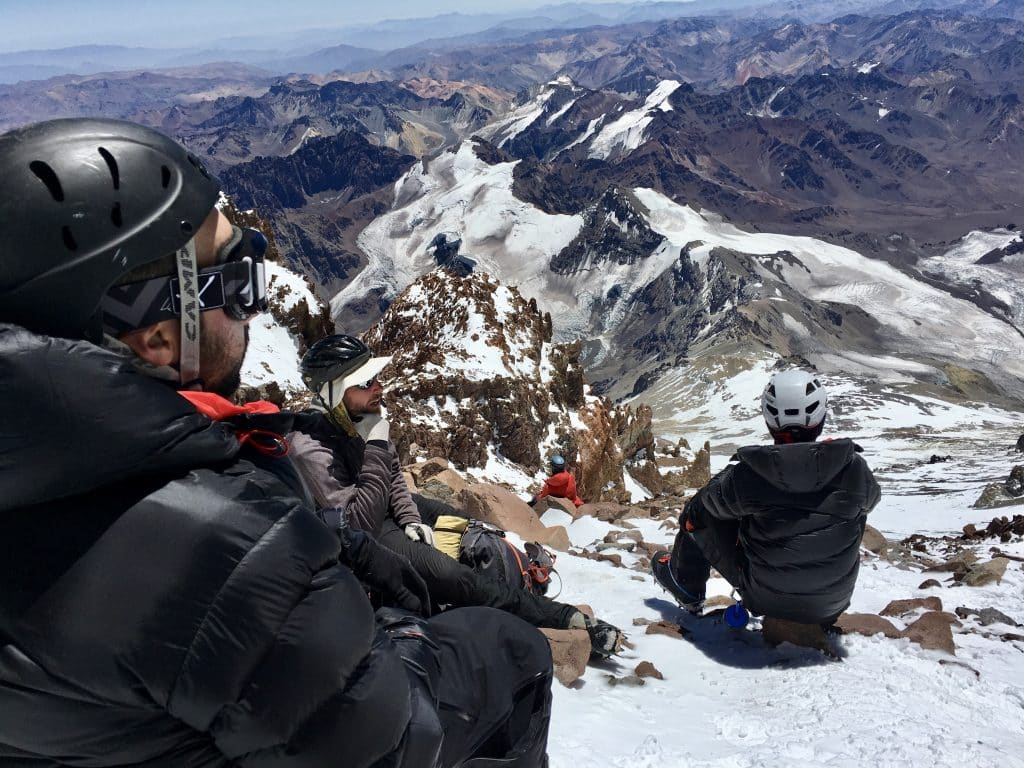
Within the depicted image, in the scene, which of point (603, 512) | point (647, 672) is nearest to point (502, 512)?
point (603, 512)

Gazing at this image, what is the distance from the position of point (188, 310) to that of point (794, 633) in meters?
6.56

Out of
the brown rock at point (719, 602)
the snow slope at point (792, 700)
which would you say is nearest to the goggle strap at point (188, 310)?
the snow slope at point (792, 700)

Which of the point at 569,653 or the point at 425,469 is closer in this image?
the point at 569,653

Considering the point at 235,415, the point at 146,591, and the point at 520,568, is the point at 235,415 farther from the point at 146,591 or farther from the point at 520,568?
the point at 520,568

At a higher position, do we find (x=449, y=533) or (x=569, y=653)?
(x=449, y=533)

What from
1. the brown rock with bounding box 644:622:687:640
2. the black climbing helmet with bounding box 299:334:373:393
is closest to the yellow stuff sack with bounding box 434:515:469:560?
the black climbing helmet with bounding box 299:334:373:393

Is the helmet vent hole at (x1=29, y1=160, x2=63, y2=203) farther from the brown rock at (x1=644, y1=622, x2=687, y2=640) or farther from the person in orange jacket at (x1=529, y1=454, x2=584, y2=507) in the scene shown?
the person in orange jacket at (x1=529, y1=454, x2=584, y2=507)

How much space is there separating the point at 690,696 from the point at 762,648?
1370 mm

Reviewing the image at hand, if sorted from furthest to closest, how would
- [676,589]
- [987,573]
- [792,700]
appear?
[987,573]
[676,589]
[792,700]

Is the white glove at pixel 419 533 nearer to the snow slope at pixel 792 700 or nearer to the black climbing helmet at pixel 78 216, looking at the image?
the snow slope at pixel 792 700

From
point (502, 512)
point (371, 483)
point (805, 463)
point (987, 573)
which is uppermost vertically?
point (805, 463)

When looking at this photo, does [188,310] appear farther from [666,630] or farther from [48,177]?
[666,630]

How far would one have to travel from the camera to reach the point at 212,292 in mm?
2451

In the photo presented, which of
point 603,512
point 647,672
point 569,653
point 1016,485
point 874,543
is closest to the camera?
point 569,653
